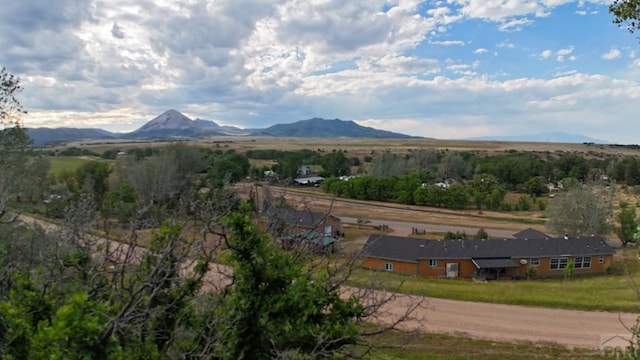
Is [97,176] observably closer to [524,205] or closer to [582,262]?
[582,262]

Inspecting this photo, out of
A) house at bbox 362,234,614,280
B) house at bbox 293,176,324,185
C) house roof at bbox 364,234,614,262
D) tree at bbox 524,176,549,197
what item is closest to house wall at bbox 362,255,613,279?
house at bbox 362,234,614,280

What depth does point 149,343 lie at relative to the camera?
5539 millimetres

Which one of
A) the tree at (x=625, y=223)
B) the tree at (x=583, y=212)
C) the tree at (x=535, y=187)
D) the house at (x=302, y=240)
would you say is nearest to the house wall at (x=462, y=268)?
the tree at (x=583, y=212)

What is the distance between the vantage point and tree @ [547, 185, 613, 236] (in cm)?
3916

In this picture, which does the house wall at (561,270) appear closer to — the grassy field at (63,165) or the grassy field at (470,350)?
the grassy field at (470,350)

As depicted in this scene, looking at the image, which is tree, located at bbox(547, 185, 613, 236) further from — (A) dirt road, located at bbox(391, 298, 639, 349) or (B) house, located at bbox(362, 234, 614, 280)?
(A) dirt road, located at bbox(391, 298, 639, 349)

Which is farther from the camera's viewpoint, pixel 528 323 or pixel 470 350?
pixel 528 323

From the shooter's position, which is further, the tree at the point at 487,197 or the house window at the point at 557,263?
the tree at the point at 487,197

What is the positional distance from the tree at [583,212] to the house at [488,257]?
6.12m

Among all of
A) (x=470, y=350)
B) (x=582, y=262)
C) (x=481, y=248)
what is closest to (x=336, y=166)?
(x=481, y=248)

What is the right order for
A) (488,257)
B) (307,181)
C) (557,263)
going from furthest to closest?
1. (307,181)
2. (557,263)
3. (488,257)

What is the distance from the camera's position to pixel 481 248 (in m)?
31.9

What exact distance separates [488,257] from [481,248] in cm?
77

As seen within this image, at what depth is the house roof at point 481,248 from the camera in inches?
1211
